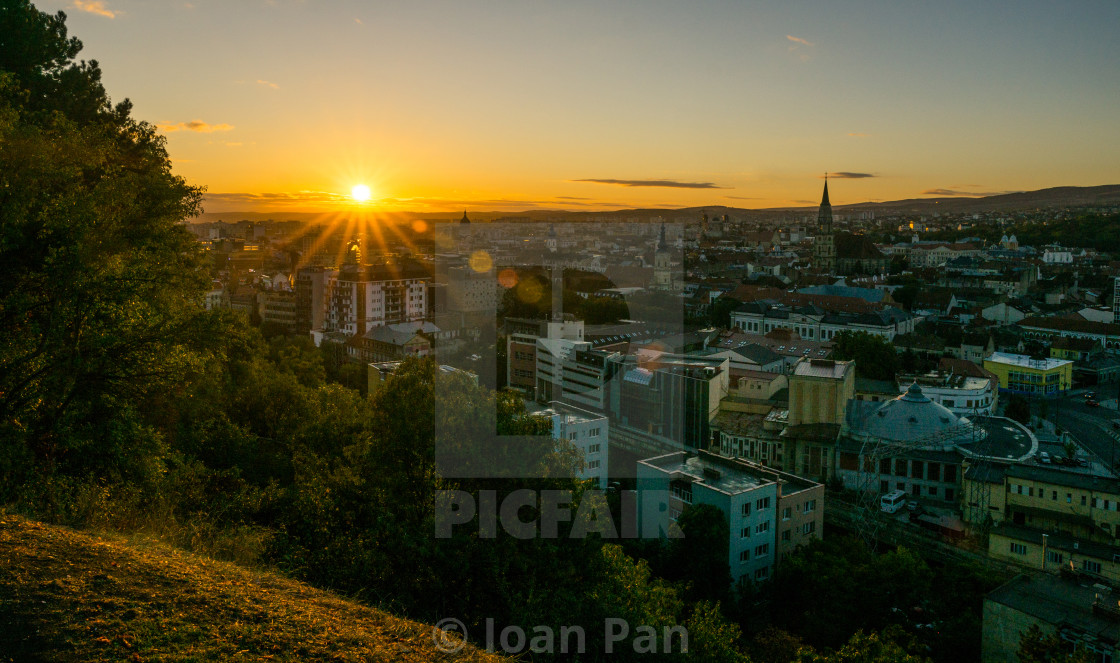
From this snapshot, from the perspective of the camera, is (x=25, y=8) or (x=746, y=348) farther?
(x=746, y=348)

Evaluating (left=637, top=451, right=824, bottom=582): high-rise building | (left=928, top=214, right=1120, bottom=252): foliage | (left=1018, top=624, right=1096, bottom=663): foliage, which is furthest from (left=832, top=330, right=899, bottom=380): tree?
(left=928, top=214, right=1120, bottom=252): foliage

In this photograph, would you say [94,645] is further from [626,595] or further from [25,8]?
[25,8]

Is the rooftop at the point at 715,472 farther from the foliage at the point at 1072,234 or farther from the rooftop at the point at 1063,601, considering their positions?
the foliage at the point at 1072,234

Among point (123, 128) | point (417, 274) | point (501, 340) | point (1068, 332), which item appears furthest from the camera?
point (417, 274)

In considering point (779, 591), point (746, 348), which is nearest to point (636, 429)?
point (746, 348)

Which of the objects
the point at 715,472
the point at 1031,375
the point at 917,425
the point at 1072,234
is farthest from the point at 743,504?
the point at 1072,234

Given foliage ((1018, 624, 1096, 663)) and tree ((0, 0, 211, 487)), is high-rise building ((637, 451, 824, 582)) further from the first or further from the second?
tree ((0, 0, 211, 487))
